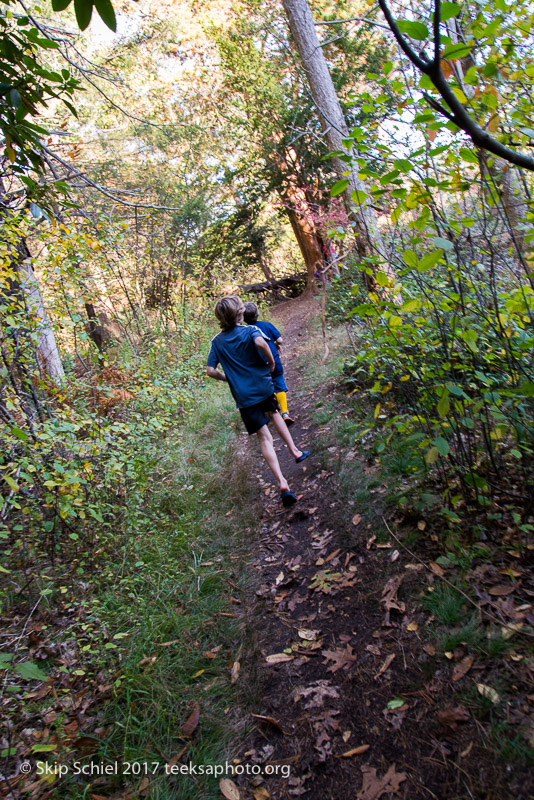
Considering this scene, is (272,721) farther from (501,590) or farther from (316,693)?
(501,590)

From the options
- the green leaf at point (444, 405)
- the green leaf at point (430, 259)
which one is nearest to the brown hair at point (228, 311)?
the green leaf at point (444, 405)

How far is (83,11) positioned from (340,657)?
2950 mm

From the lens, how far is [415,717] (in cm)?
187

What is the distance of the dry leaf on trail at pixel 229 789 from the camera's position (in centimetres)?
192

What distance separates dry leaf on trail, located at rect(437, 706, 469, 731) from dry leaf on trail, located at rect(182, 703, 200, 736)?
1.25m

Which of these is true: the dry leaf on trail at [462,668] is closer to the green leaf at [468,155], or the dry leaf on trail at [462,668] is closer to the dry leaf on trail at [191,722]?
the dry leaf on trail at [191,722]

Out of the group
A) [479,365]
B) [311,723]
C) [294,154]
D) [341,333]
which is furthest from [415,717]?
[294,154]

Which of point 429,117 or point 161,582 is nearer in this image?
point 429,117

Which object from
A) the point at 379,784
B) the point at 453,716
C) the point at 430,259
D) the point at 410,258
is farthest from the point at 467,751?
the point at 410,258

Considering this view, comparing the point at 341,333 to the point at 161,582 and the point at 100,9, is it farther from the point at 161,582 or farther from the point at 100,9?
the point at 100,9

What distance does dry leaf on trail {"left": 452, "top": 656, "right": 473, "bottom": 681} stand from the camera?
1871mm

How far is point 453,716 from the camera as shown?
1756 millimetres

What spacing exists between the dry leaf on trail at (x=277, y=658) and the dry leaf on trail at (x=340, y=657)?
0.22 metres

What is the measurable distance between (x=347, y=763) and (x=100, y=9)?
294 centimetres
